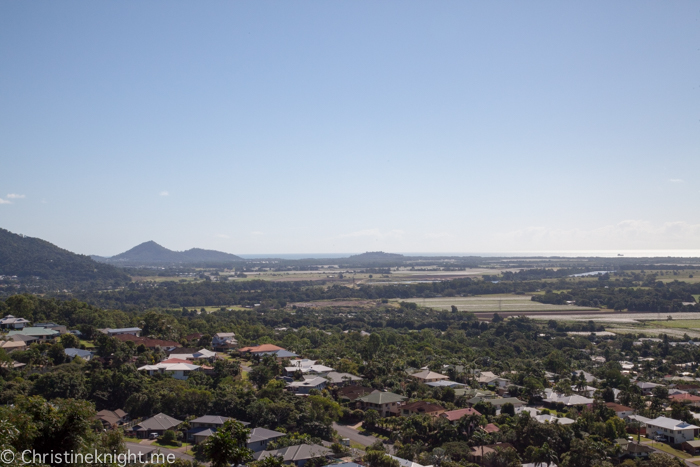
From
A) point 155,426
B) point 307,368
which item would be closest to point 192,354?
point 307,368

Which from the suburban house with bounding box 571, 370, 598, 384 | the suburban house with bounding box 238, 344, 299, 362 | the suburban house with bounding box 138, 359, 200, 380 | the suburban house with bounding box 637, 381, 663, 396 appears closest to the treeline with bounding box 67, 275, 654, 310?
the suburban house with bounding box 238, 344, 299, 362

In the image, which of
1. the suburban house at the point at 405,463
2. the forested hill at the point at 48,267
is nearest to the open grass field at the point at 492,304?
the suburban house at the point at 405,463

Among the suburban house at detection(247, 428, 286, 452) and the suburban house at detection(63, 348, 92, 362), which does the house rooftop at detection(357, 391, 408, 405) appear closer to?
the suburban house at detection(247, 428, 286, 452)

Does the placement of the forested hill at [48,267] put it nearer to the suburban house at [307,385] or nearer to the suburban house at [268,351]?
the suburban house at [268,351]

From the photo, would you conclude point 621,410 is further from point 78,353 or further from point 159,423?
point 78,353

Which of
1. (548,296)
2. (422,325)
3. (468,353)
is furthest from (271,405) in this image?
(548,296)

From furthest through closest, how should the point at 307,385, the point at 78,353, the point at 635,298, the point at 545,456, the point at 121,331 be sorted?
the point at 635,298 < the point at 121,331 < the point at 78,353 < the point at 307,385 < the point at 545,456
